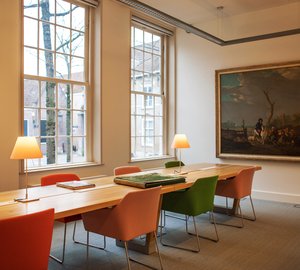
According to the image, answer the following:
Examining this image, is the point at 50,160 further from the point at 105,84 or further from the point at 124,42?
the point at 124,42

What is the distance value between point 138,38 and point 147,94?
3.66ft

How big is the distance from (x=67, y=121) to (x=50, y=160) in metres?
0.67

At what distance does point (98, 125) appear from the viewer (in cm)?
545

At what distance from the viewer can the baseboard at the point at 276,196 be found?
5770mm

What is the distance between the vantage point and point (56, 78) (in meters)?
4.99

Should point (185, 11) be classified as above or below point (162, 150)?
above

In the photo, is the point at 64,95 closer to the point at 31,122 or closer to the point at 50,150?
the point at 31,122

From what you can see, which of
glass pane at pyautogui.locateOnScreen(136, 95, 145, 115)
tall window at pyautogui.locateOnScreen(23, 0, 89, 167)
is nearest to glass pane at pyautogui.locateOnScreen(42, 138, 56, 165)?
tall window at pyautogui.locateOnScreen(23, 0, 89, 167)

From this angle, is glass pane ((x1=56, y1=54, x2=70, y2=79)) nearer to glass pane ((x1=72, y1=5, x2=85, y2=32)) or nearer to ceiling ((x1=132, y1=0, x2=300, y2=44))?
glass pane ((x1=72, y1=5, x2=85, y2=32))

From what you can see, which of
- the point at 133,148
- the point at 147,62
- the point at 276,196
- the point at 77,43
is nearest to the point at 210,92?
the point at 147,62

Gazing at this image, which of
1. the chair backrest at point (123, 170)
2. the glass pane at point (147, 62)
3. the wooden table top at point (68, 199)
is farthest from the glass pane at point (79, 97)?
the wooden table top at point (68, 199)

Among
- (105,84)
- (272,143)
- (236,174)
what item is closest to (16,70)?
(105,84)

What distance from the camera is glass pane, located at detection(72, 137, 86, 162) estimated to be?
5.30 meters

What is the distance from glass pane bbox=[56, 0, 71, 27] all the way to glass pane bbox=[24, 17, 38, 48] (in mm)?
428
